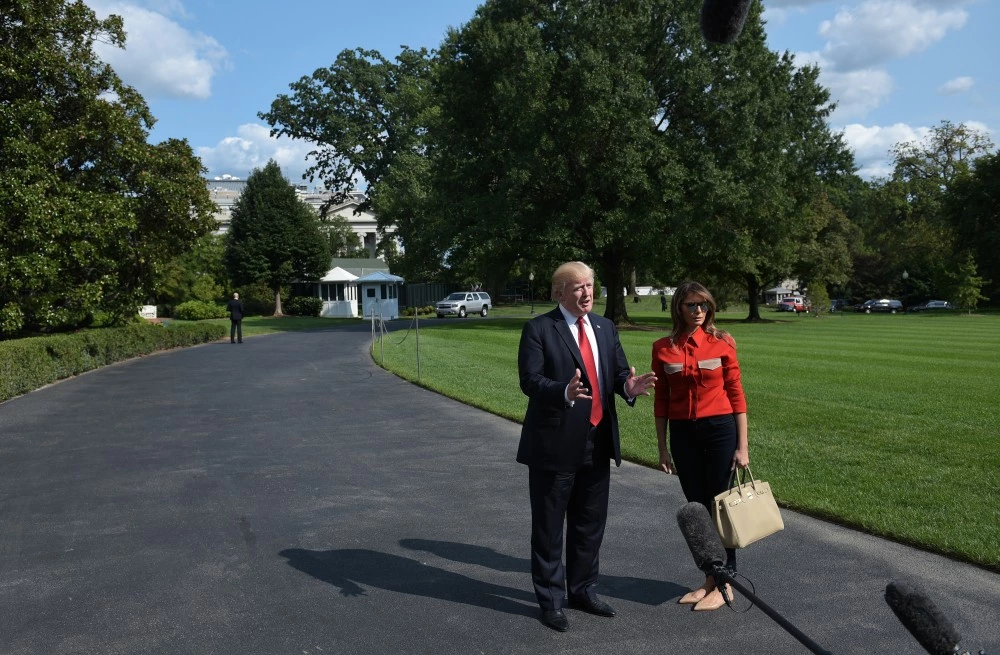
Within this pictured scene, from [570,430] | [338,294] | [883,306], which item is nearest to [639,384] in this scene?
[570,430]

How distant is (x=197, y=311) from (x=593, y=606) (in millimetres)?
59401

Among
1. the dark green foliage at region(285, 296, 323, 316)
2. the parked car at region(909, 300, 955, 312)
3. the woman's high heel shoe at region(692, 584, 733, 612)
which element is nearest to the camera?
the woman's high heel shoe at region(692, 584, 733, 612)

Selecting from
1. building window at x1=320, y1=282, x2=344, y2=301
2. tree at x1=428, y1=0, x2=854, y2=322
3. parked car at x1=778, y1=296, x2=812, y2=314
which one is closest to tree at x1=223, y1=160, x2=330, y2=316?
building window at x1=320, y1=282, x2=344, y2=301

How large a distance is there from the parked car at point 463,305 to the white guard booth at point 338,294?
32.2 ft

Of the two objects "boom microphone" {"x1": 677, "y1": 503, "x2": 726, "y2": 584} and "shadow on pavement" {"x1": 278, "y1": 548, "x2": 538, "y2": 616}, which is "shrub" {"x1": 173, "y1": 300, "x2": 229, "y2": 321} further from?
"boom microphone" {"x1": 677, "y1": 503, "x2": 726, "y2": 584}

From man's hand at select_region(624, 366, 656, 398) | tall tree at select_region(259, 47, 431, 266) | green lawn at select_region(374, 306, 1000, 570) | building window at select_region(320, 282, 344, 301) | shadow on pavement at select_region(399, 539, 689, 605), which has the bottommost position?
shadow on pavement at select_region(399, 539, 689, 605)

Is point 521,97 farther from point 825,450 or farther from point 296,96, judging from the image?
point 296,96

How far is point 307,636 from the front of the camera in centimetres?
464

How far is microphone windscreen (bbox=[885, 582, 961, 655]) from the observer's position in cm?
203

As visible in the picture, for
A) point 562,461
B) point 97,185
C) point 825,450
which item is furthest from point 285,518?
point 97,185

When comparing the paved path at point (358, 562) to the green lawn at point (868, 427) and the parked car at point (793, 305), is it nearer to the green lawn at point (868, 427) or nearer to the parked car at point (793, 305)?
the green lawn at point (868, 427)

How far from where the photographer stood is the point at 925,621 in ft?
6.81

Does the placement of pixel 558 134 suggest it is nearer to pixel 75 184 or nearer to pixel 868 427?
pixel 75 184

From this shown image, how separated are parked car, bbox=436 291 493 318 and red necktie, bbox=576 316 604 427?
54923mm
